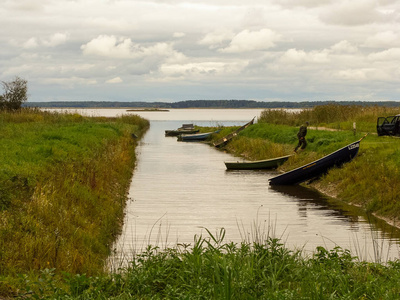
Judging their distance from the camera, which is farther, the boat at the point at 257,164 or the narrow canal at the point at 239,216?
the boat at the point at 257,164

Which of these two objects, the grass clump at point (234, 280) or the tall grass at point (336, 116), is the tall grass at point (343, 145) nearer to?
the tall grass at point (336, 116)

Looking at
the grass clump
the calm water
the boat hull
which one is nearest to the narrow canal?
the calm water

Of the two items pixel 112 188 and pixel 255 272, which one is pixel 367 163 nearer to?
pixel 112 188

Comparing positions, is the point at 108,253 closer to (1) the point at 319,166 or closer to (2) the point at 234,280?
(2) the point at 234,280

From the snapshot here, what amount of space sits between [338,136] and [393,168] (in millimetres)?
11540

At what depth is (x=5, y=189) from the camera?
14516mm

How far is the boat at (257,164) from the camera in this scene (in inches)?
1480

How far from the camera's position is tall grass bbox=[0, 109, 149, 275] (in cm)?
1147

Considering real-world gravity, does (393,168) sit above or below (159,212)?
Answer: above

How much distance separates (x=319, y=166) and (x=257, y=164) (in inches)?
346

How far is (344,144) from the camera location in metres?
31.9

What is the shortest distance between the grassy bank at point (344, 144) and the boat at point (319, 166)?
0.41m

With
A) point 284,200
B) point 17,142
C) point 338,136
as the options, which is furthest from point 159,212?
point 338,136

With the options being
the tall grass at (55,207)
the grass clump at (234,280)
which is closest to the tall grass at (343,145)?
Result: the grass clump at (234,280)
